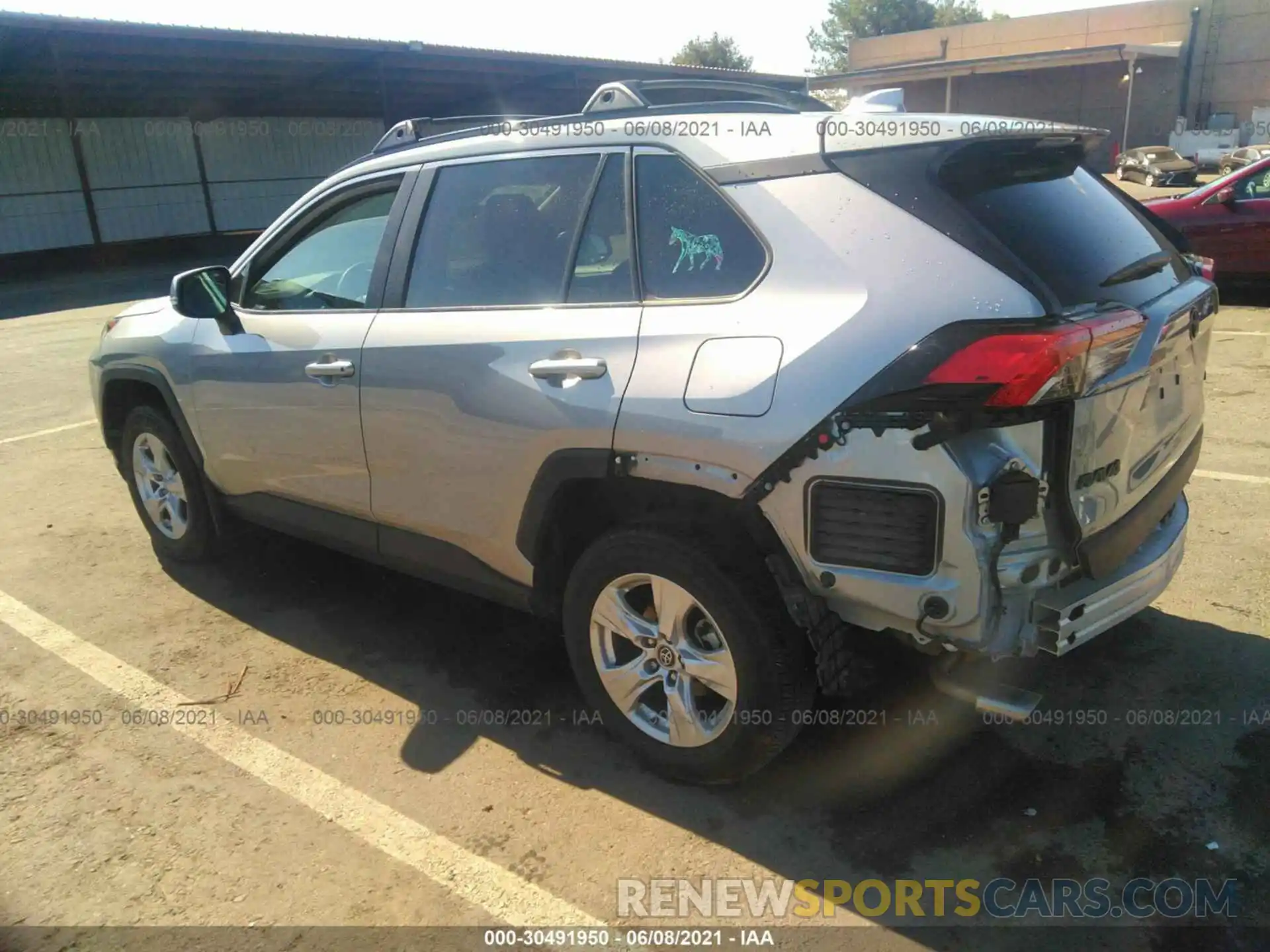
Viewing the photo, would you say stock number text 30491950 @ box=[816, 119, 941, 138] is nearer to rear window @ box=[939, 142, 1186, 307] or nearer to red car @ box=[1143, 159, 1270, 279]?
rear window @ box=[939, 142, 1186, 307]

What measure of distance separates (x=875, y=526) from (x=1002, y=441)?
36cm

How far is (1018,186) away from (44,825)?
3469mm

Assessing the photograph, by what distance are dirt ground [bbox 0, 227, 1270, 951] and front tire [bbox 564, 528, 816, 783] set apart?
188 mm

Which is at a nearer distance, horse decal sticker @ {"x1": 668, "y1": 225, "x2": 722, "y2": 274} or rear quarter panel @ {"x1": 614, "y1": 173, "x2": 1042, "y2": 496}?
rear quarter panel @ {"x1": 614, "y1": 173, "x2": 1042, "y2": 496}

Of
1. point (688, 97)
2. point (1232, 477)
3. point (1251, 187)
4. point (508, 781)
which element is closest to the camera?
point (508, 781)

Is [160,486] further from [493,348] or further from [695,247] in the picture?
[695,247]

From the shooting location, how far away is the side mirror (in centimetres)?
404

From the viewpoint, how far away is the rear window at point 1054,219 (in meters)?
2.49

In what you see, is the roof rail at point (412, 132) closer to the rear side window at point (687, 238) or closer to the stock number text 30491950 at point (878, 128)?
the rear side window at point (687, 238)

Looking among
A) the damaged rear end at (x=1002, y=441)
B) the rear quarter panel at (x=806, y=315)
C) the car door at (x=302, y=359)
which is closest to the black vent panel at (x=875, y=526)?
the damaged rear end at (x=1002, y=441)

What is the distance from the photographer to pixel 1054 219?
267cm

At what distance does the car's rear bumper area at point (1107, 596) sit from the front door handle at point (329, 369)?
2.43 metres

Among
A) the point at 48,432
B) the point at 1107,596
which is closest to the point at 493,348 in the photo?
the point at 1107,596

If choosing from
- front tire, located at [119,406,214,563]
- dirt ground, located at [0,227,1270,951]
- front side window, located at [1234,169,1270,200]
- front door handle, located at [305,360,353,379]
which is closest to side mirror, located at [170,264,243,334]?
front door handle, located at [305,360,353,379]
